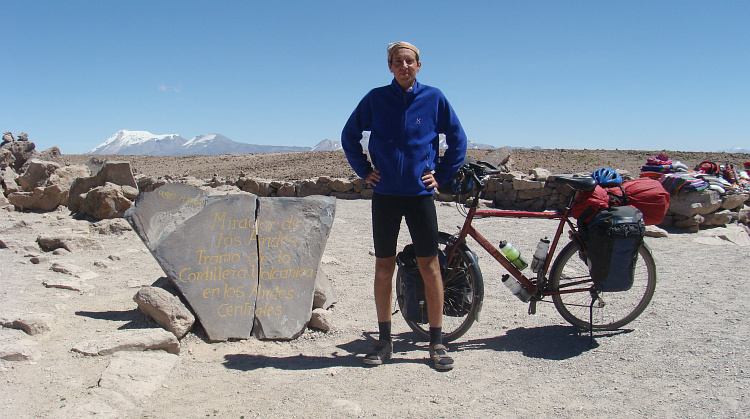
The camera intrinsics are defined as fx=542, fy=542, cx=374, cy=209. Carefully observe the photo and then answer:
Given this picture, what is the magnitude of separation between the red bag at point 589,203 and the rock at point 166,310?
113 inches

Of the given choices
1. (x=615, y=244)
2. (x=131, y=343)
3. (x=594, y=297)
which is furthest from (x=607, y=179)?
(x=131, y=343)

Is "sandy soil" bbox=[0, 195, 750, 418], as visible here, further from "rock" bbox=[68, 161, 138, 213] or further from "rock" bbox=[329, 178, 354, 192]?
"rock" bbox=[329, 178, 354, 192]

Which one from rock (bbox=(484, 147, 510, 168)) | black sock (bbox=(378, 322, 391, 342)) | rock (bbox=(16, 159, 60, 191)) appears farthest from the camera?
rock (bbox=(484, 147, 510, 168))

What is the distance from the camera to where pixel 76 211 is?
9250mm

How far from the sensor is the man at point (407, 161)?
3.31 metres

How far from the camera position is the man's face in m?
3.33

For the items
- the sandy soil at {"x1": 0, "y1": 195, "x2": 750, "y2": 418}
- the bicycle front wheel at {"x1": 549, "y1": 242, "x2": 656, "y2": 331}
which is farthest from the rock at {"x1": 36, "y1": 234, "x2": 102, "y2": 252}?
the bicycle front wheel at {"x1": 549, "y1": 242, "x2": 656, "y2": 331}

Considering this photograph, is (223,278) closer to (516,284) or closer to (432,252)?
(432,252)

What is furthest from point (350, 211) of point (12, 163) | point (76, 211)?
point (12, 163)

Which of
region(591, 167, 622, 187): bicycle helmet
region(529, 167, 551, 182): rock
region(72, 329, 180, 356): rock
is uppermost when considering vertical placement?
region(591, 167, 622, 187): bicycle helmet

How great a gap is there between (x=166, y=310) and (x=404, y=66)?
7.77 ft

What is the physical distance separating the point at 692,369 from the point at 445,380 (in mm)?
1503

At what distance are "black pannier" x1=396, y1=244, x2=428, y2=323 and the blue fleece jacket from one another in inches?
24.9

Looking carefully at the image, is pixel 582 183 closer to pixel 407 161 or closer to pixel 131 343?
pixel 407 161
